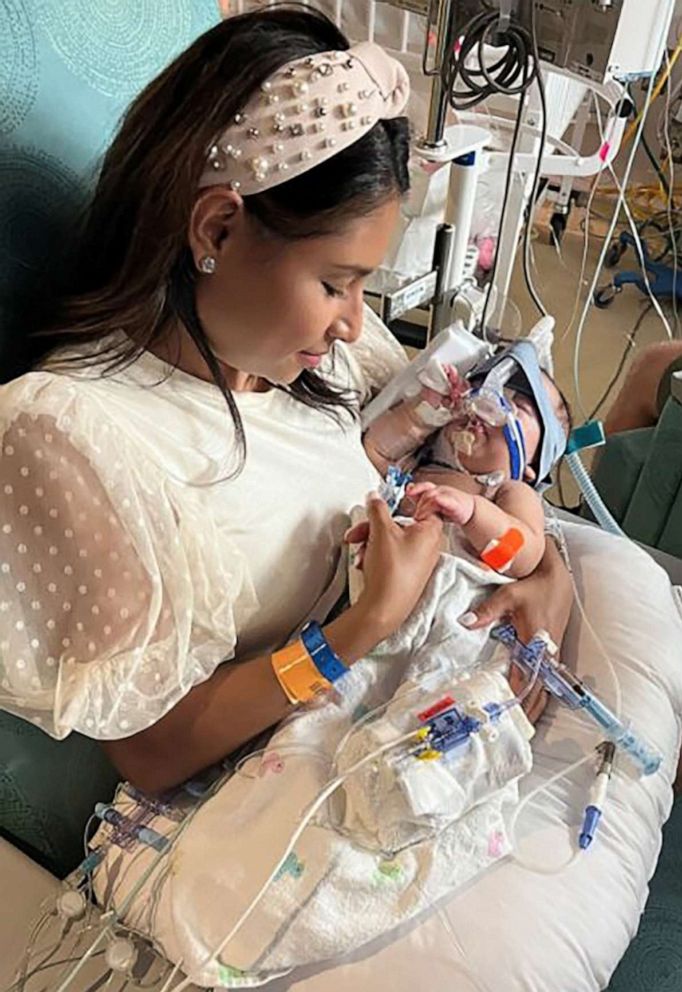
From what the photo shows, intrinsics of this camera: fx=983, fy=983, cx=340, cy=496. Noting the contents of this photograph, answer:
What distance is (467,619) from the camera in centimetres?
115

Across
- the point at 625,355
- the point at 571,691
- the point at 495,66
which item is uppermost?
the point at 495,66

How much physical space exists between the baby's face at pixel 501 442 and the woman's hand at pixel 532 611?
0.61 feet

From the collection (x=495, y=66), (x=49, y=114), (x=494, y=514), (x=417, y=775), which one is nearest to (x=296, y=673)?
(x=417, y=775)

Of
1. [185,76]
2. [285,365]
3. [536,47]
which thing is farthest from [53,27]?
[536,47]

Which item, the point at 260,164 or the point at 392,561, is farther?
the point at 392,561

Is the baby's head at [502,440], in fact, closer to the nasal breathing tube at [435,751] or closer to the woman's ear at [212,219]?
the nasal breathing tube at [435,751]

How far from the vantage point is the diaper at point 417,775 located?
920 mm

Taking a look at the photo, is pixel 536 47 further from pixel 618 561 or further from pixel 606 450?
pixel 618 561

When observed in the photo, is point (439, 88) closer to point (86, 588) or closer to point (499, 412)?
point (499, 412)

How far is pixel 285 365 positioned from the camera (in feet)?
3.34

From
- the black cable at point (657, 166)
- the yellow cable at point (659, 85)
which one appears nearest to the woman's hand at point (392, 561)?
the yellow cable at point (659, 85)

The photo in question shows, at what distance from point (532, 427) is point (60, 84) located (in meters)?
0.76

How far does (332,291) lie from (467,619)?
16.6 inches

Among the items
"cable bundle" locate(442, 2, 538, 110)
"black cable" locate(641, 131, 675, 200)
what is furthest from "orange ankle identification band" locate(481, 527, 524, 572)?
"black cable" locate(641, 131, 675, 200)
